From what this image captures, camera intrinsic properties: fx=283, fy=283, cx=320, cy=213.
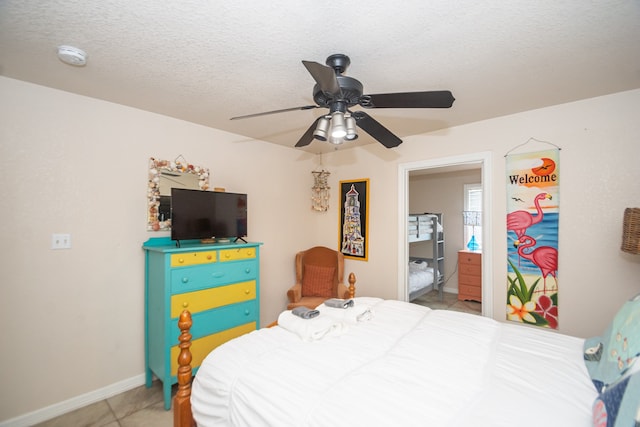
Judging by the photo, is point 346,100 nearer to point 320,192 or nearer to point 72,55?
point 72,55

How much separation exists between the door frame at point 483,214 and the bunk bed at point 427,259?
3.15ft

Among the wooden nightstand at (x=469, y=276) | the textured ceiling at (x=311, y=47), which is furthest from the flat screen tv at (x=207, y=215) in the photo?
the wooden nightstand at (x=469, y=276)

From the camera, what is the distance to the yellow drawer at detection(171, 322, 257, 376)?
7.34 ft

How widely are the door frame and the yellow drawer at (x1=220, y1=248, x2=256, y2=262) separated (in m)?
1.72

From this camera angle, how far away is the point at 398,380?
1.24m

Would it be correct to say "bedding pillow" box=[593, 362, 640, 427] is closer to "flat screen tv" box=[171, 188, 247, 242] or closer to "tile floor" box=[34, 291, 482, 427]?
"tile floor" box=[34, 291, 482, 427]

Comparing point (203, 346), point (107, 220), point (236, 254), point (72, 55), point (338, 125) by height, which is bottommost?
point (203, 346)

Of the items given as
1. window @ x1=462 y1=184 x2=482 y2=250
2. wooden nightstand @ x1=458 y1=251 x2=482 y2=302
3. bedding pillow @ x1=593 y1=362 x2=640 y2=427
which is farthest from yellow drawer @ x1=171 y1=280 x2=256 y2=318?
window @ x1=462 y1=184 x2=482 y2=250

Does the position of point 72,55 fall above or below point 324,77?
above

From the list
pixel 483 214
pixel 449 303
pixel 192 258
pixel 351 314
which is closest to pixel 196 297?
pixel 192 258

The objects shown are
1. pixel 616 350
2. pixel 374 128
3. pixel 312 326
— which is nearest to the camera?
pixel 616 350

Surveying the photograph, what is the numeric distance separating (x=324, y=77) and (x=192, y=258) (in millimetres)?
1798

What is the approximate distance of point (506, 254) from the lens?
8.70ft

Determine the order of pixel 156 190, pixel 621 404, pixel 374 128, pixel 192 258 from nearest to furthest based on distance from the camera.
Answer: pixel 621 404 → pixel 374 128 → pixel 192 258 → pixel 156 190
